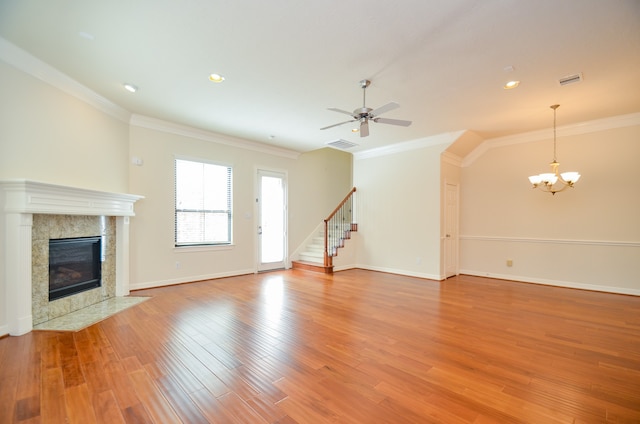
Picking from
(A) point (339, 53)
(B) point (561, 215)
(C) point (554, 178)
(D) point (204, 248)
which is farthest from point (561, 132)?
(D) point (204, 248)

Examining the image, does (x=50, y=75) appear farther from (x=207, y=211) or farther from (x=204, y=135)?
(x=207, y=211)

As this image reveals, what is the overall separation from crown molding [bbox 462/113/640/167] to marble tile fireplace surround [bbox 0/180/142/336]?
6947 millimetres

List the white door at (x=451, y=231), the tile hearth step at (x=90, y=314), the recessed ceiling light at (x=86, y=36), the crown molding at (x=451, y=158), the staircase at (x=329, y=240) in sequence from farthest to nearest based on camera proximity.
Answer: the staircase at (x=329, y=240)
the white door at (x=451, y=231)
the crown molding at (x=451, y=158)
the tile hearth step at (x=90, y=314)
the recessed ceiling light at (x=86, y=36)

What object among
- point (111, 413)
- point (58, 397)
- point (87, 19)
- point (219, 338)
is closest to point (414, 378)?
point (219, 338)

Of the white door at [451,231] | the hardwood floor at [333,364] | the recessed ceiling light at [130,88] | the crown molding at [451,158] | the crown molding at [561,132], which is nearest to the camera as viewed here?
the hardwood floor at [333,364]

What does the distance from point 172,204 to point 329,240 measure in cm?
366

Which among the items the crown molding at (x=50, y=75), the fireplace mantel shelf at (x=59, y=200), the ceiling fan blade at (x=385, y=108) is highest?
the crown molding at (x=50, y=75)

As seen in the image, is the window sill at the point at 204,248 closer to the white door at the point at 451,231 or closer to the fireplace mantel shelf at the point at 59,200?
the fireplace mantel shelf at the point at 59,200

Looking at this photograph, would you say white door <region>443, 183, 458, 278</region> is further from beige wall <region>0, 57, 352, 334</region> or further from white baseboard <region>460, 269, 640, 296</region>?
beige wall <region>0, 57, 352, 334</region>

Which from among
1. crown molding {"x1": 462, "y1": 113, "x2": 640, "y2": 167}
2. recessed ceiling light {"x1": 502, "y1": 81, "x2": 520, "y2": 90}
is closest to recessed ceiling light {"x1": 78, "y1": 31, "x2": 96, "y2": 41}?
recessed ceiling light {"x1": 502, "y1": 81, "x2": 520, "y2": 90}

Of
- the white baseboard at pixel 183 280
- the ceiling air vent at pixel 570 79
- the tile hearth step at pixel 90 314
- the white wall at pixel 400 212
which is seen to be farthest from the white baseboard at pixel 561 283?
the tile hearth step at pixel 90 314

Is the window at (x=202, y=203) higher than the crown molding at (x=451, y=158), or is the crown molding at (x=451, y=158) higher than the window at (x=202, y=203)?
the crown molding at (x=451, y=158)

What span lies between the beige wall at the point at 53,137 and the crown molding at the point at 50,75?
0.06 m

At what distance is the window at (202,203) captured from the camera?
17.7 feet
